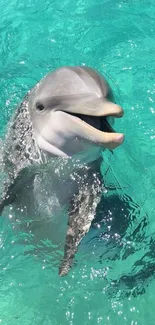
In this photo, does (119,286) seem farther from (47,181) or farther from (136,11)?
(136,11)

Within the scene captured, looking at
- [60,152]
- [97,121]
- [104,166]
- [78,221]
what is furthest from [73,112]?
[104,166]

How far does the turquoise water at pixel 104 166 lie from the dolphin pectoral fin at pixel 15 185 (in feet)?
1.92

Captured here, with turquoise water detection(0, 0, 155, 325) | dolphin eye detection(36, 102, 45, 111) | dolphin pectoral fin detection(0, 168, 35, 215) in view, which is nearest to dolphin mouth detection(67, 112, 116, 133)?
dolphin eye detection(36, 102, 45, 111)

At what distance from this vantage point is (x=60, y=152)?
17.5 ft

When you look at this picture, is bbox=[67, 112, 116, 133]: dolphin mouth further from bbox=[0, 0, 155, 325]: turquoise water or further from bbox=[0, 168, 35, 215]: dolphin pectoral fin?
bbox=[0, 0, 155, 325]: turquoise water

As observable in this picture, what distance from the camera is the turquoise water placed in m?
6.02

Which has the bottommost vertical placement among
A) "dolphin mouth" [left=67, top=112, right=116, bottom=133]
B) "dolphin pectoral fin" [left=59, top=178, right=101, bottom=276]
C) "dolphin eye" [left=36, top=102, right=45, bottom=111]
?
"dolphin pectoral fin" [left=59, top=178, right=101, bottom=276]

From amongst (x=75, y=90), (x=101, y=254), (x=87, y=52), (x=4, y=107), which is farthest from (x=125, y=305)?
(x=87, y=52)

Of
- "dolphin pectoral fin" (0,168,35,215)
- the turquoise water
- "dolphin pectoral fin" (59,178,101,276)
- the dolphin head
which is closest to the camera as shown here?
the dolphin head

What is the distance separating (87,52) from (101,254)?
16.1 ft

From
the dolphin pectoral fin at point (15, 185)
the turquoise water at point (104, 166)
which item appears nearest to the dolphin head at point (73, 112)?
the dolphin pectoral fin at point (15, 185)

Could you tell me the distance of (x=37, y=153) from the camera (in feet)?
18.5

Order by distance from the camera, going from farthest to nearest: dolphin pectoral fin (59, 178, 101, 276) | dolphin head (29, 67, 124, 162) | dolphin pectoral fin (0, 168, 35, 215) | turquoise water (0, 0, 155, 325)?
1. turquoise water (0, 0, 155, 325)
2. dolphin pectoral fin (0, 168, 35, 215)
3. dolphin pectoral fin (59, 178, 101, 276)
4. dolphin head (29, 67, 124, 162)

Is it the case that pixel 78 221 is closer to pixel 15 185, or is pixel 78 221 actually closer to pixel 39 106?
pixel 15 185
